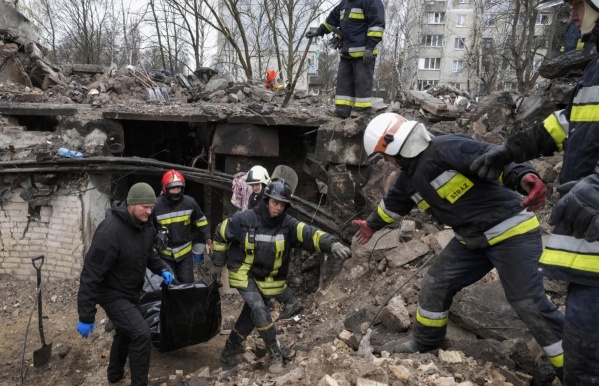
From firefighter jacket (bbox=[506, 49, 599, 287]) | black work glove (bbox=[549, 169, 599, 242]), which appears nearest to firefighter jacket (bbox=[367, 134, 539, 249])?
firefighter jacket (bbox=[506, 49, 599, 287])

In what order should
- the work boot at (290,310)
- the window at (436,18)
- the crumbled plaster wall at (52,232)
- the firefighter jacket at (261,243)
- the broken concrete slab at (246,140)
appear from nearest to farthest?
the firefighter jacket at (261,243) → the work boot at (290,310) → the broken concrete slab at (246,140) → the crumbled plaster wall at (52,232) → the window at (436,18)

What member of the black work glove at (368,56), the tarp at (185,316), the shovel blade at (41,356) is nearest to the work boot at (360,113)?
the black work glove at (368,56)

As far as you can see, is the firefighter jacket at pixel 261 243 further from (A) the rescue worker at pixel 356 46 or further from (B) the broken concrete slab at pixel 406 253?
(A) the rescue worker at pixel 356 46

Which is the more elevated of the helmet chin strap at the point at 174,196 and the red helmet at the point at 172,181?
the red helmet at the point at 172,181

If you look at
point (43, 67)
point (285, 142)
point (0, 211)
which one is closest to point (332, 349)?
point (285, 142)

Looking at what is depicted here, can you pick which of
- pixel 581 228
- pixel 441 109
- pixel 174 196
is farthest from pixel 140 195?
pixel 441 109

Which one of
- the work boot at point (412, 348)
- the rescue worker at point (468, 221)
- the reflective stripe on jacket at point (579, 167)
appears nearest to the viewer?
the reflective stripe on jacket at point (579, 167)

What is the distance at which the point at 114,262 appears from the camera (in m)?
3.57

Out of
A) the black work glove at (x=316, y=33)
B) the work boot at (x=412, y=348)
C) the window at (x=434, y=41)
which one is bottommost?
the work boot at (x=412, y=348)

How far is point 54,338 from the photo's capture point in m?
5.61

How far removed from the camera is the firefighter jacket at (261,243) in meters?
3.90

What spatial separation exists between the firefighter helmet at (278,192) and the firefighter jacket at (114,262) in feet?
3.61

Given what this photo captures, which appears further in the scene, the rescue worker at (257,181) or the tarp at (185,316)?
the rescue worker at (257,181)

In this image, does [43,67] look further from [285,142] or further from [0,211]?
[285,142]
